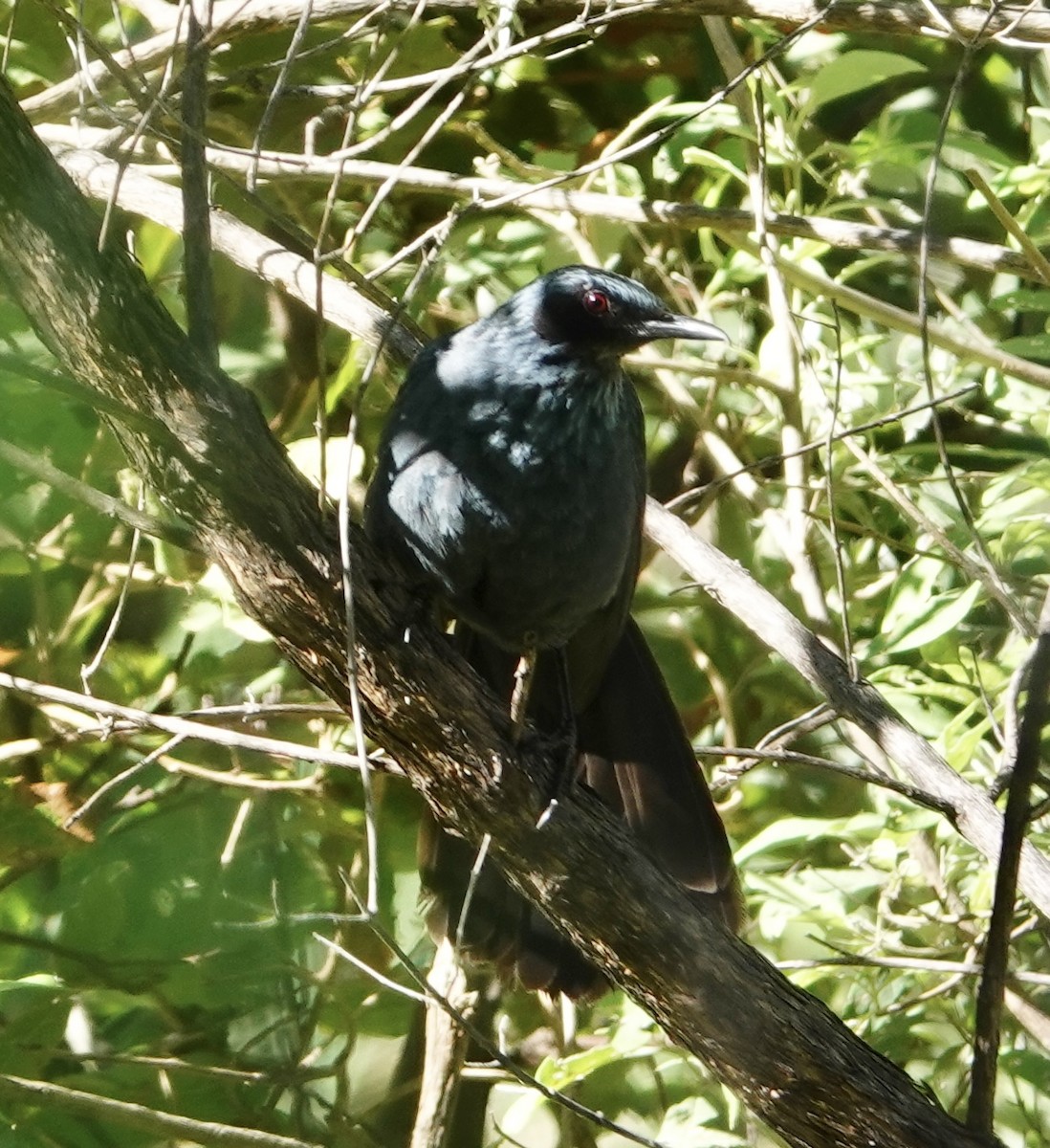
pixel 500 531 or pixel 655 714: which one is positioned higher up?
pixel 500 531

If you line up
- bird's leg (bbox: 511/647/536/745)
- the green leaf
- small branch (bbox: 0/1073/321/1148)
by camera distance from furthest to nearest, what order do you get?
1. the green leaf
2. small branch (bbox: 0/1073/321/1148)
3. bird's leg (bbox: 511/647/536/745)

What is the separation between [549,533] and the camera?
3.81 m

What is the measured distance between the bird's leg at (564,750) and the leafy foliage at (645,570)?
37 cm

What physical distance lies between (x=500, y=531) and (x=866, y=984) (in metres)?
1.45

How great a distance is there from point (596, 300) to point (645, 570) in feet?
4.41

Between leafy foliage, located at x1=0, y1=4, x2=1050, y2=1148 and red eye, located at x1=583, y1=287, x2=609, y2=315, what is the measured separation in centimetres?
21

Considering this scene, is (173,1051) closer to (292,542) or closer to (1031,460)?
(292,542)

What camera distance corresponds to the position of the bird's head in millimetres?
4004

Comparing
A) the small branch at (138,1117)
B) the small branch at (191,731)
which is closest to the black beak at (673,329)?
the small branch at (191,731)

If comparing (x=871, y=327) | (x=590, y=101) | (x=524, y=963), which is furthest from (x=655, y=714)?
(x=590, y=101)

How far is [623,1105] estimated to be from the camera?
14.9ft

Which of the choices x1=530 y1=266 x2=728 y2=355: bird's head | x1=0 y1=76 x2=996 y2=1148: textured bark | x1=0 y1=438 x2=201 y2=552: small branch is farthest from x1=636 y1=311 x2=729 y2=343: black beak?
x1=0 y1=438 x2=201 y2=552: small branch

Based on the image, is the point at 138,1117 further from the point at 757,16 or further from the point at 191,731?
the point at 757,16

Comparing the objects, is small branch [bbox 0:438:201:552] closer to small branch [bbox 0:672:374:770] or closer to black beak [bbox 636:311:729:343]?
small branch [bbox 0:672:374:770]
